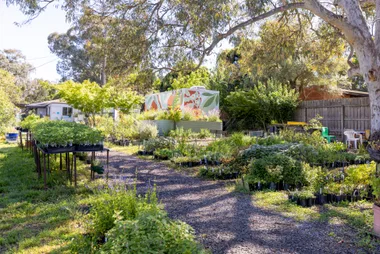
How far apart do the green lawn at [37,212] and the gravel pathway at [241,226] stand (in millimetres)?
1142

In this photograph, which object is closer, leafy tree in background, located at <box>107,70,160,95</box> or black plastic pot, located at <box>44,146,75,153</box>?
black plastic pot, located at <box>44,146,75,153</box>

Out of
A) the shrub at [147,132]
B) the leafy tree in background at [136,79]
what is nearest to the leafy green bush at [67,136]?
the leafy tree in background at [136,79]

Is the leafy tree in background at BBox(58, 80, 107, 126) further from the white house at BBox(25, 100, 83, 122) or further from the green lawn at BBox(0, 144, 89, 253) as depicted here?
the white house at BBox(25, 100, 83, 122)

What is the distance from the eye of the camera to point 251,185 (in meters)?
4.80

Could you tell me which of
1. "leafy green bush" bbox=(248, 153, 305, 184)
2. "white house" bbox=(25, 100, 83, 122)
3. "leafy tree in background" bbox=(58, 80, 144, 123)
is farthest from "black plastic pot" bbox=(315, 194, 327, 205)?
"white house" bbox=(25, 100, 83, 122)

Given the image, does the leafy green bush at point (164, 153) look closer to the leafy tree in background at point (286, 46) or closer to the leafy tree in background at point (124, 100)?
the leafy tree in background at point (286, 46)

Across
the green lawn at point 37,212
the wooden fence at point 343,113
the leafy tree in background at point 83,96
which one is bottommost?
the green lawn at point 37,212

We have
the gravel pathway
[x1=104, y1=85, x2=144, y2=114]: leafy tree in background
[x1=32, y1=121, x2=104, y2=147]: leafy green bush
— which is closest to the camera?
the gravel pathway

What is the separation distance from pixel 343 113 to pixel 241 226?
36.4ft

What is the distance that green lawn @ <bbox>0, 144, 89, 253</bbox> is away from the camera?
281 cm

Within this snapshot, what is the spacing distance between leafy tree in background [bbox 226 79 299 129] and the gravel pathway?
11.4m

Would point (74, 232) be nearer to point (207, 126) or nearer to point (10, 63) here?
point (207, 126)

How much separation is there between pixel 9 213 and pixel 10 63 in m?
35.5

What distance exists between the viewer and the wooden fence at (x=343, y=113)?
11.6 meters
